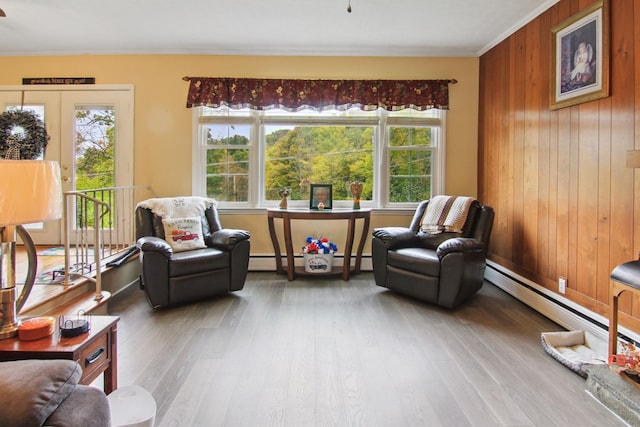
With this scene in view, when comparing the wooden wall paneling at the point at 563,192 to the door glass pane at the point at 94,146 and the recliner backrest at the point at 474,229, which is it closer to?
the recliner backrest at the point at 474,229

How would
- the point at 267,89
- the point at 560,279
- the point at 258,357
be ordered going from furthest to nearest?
the point at 267,89 → the point at 560,279 → the point at 258,357

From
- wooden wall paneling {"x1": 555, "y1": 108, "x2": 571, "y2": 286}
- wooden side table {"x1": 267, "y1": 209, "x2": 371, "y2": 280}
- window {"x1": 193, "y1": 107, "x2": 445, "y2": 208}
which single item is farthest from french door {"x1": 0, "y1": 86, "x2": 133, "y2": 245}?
wooden wall paneling {"x1": 555, "y1": 108, "x2": 571, "y2": 286}

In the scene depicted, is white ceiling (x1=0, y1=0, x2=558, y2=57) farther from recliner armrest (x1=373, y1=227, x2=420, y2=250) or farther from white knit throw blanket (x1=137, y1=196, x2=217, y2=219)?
recliner armrest (x1=373, y1=227, x2=420, y2=250)

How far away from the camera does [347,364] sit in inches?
94.4

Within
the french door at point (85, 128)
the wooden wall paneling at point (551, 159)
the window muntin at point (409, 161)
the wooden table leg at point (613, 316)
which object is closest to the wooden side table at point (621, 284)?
the wooden table leg at point (613, 316)

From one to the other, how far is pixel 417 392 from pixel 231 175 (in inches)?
132

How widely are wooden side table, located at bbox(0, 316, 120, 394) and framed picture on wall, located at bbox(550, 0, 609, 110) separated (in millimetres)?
3313

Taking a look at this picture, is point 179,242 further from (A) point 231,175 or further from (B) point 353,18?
(B) point 353,18

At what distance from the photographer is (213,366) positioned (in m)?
2.35

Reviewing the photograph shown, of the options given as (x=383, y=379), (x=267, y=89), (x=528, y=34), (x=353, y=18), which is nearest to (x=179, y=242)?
(x=267, y=89)

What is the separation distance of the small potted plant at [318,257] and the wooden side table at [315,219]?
131 millimetres

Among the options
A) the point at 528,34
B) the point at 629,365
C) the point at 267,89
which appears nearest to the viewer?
the point at 629,365

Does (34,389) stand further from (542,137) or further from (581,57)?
(542,137)

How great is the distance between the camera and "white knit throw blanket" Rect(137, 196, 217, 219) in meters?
3.79
